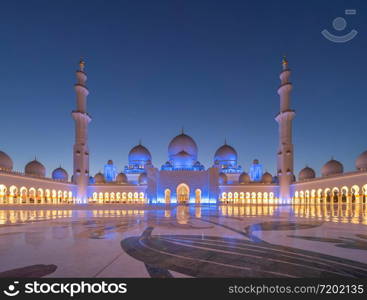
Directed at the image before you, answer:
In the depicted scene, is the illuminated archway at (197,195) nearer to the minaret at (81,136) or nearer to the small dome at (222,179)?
the small dome at (222,179)

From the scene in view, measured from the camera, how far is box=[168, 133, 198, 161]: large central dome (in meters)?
42.3

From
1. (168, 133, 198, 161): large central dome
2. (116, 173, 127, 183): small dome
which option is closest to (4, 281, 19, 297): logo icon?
(168, 133, 198, 161): large central dome

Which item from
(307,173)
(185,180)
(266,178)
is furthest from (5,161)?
(307,173)

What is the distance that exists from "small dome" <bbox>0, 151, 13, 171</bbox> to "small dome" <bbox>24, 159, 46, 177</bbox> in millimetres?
4457

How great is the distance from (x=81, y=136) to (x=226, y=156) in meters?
26.3

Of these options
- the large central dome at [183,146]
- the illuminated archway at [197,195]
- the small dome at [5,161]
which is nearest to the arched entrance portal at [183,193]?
the illuminated archway at [197,195]

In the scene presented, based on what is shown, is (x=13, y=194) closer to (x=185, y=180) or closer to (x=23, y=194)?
(x=23, y=194)

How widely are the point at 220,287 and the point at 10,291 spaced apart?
170 cm

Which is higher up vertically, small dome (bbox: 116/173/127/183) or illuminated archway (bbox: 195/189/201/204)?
small dome (bbox: 116/173/127/183)

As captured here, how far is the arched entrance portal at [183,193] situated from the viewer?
3777 cm

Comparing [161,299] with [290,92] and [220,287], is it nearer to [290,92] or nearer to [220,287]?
[220,287]

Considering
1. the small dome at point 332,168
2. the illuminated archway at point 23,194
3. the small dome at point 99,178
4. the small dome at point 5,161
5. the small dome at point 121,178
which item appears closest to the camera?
the illuminated archway at point 23,194

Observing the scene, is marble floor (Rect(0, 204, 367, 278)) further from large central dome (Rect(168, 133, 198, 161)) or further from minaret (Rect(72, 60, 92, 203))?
large central dome (Rect(168, 133, 198, 161))

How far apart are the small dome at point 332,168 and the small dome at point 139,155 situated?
30.6 m
